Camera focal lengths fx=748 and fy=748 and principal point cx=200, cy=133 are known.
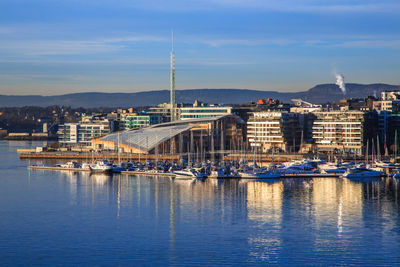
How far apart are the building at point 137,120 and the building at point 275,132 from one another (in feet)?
65.3

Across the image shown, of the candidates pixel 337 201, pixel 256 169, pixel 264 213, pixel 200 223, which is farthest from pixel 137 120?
pixel 200 223

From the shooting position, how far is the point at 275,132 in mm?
65438

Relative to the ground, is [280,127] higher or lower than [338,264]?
higher

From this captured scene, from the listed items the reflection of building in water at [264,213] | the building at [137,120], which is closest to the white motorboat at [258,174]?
the reflection of building in water at [264,213]

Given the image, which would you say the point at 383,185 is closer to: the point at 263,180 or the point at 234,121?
the point at 263,180

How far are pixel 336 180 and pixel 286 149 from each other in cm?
1926

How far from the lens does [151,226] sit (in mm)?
28406

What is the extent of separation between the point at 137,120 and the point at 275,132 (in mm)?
24472

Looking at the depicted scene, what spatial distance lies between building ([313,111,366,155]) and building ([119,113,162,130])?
24.9m

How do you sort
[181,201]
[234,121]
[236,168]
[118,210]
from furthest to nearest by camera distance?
[234,121] → [236,168] → [181,201] → [118,210]

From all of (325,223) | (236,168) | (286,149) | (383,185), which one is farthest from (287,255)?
(286,149)

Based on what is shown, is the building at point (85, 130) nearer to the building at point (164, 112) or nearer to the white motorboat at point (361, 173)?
the building at point (164, 112)

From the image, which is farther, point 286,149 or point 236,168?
point 286,149

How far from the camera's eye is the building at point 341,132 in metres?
61.5
